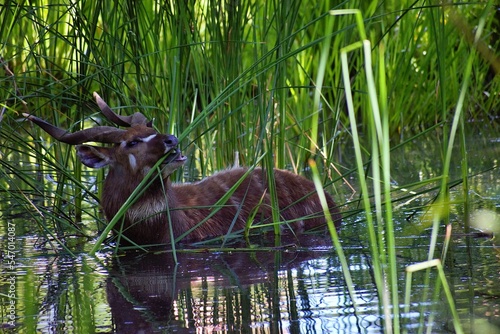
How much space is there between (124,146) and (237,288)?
1.58 meters

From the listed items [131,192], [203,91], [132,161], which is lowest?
[131,192]

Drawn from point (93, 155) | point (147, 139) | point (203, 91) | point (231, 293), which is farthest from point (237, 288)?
point (203, 91)

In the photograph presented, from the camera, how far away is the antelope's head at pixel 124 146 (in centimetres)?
471

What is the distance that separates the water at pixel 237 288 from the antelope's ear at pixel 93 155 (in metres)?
0.44

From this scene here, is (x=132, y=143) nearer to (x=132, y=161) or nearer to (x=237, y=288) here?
(x=132, y=161)

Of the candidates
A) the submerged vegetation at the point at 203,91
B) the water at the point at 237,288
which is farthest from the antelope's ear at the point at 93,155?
the water at the point at 237,288

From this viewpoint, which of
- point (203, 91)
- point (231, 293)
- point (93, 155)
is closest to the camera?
point (231, 293)

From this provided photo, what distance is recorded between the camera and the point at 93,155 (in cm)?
492

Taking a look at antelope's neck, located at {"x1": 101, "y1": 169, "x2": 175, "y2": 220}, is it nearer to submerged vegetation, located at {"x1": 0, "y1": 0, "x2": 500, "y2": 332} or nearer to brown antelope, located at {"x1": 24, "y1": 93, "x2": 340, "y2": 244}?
brown antelope, located at {"x1": 24, "y1": 93, "x2": 340, "y2": 244}

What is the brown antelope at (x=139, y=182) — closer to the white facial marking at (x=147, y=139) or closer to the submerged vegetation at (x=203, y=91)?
the white facial marking at (x=147, y=139)

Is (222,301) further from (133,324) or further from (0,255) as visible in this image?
(0,255)

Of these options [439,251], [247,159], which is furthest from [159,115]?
[439,251]

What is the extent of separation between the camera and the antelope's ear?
4.87 m

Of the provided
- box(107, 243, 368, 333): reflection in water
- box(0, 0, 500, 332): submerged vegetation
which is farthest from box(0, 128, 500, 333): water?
box(0, 0, 500, 332): submerged vegetation
